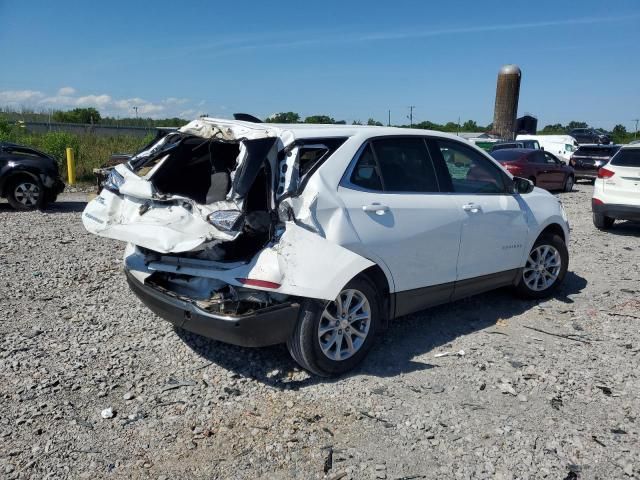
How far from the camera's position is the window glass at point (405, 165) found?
4.42 meters

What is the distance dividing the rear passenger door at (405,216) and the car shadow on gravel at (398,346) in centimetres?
38

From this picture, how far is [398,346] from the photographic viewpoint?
4.75 m

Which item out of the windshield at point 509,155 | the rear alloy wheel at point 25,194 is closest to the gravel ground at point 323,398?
the rear alloy wheel at point 25,194

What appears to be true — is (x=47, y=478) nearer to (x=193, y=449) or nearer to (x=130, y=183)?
(x=193, y=449)

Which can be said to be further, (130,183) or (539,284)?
(539,284)

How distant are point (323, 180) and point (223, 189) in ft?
2.87

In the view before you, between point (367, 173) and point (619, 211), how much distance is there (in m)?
7.54

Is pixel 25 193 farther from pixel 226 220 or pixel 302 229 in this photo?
pixel 302 229

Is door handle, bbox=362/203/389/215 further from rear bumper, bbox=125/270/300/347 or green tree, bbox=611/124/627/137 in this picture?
green tree, bbox=611/124/627/137

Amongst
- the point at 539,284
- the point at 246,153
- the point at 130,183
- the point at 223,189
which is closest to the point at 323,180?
the point at 246,153

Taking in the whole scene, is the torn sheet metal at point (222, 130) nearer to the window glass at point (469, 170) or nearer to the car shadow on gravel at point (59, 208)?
the window glass at point (469, 170)

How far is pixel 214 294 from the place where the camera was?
3.92 metres

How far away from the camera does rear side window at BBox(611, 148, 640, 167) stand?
1001 centimetres

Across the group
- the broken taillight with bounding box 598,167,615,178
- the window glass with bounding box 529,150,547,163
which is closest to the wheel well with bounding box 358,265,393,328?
the broken taillight with bounding box 598,167,615,178
